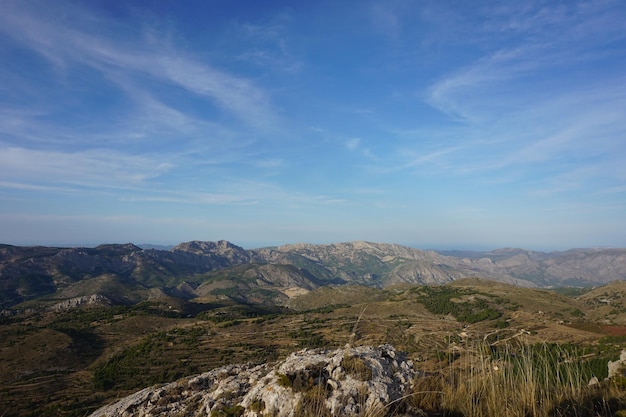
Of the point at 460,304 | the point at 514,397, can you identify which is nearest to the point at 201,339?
the point at 514,397

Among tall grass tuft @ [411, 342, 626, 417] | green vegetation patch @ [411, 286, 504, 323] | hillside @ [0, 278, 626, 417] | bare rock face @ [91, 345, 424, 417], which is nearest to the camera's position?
tall grass tuft @ [411, 342, 626, 417]

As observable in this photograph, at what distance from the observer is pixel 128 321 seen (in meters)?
113

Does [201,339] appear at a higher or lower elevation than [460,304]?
lower

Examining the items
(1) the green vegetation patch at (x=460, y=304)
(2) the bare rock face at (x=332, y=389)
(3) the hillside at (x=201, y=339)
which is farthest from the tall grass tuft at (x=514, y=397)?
(1) the green vegetation patch at (x=460, y=304)

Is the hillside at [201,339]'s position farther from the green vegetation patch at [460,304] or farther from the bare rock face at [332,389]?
the bare rock face at [332,389]

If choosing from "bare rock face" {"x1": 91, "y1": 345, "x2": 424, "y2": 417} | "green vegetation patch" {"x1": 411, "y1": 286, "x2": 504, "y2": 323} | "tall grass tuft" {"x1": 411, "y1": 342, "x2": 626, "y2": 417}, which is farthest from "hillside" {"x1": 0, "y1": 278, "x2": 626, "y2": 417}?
"tall grass tuft" {"x1": 411, "y1": 342, "x2": 626, "y2": 417}

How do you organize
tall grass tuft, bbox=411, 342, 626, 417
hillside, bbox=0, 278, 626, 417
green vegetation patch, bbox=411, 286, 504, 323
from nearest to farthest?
tall grass tuft, bbox=411, 342, 626, 417, hillside, bbox=0, 278, 626, 417, green vegetation patch, bbox=411, 286, 504, 323

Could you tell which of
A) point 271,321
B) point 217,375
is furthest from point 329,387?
point 271,321

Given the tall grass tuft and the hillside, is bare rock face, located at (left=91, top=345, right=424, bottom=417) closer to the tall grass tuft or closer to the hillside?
the tall grass tuft

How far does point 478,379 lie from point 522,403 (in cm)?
76

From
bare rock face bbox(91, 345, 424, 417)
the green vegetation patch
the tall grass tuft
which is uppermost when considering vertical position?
the tall grass tuft

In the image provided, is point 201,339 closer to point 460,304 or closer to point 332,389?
point 332,389

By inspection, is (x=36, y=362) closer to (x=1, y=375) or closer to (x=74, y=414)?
(x=1, y=375)

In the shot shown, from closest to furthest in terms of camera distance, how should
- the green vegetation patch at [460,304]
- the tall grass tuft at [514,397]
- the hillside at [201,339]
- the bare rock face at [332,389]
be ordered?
1. the tall grass tuft at [514,397]
2. the bare rock face at [332,389]
3. the hillside at [201,339]
4. the green vegetation patch at [460,304]
